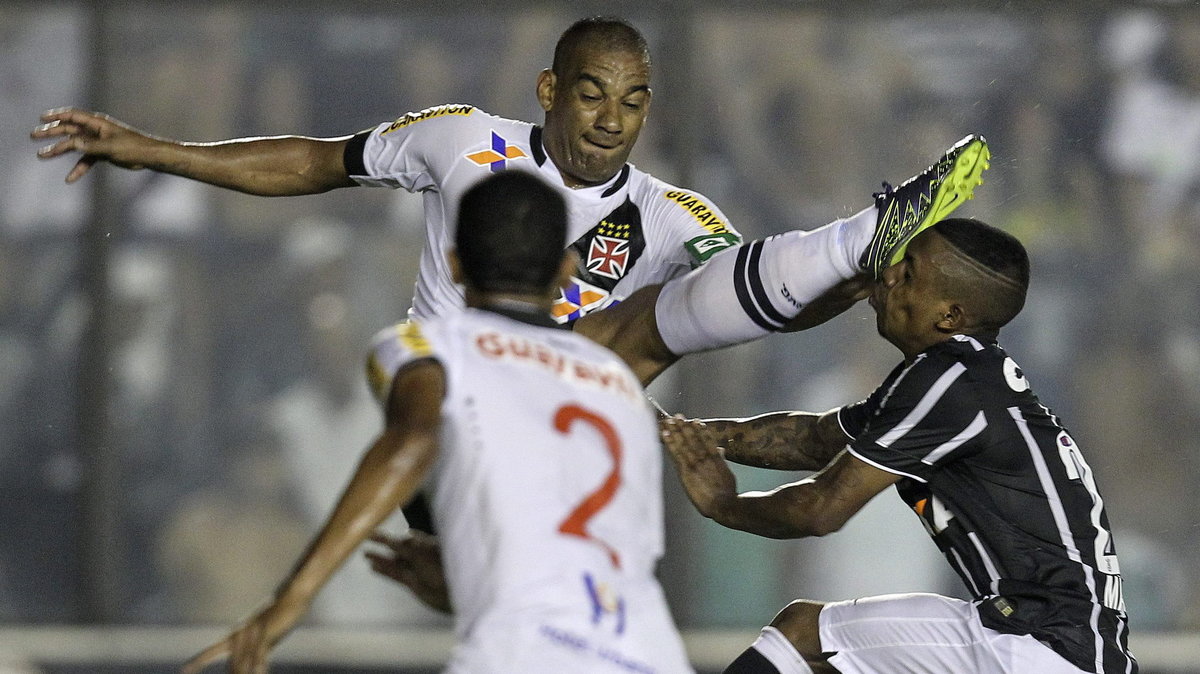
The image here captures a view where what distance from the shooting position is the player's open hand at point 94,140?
420cm

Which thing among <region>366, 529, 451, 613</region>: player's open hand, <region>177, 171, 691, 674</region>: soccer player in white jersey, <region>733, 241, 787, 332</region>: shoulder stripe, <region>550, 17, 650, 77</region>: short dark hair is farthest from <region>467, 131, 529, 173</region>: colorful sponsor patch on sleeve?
<region>366, 529, 451, 613</region>: player's open hand

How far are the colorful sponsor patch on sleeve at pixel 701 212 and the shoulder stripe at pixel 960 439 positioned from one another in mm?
981

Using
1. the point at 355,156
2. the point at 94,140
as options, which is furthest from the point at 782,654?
the point at 94,140

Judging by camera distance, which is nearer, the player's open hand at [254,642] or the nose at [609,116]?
the player's open hand at [254,642]

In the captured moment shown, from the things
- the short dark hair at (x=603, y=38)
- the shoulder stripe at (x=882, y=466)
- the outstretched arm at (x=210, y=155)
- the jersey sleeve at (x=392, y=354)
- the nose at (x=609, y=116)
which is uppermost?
the short dark hair at (x=603, y=38)

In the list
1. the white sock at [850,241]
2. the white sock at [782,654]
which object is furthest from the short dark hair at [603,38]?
the white sock at [782,654]

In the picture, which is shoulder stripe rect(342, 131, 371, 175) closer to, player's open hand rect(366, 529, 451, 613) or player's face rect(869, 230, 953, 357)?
player's face rect(869, 230, 953, 357)

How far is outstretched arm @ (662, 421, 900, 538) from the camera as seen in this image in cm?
399

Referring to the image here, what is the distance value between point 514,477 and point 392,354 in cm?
33

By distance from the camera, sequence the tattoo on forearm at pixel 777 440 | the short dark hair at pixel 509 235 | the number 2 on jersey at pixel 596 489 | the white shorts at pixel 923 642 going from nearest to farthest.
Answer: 1. the number 2 on jersey at pixel 596 489
2. the short dark hair at pixel 509 235
3. the white shorts at pixel 923 642
4. the tattoo on forearm at pixel 777 440

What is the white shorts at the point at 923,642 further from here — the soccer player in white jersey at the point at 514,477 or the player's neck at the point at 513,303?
the player's neck at the point at 513,303

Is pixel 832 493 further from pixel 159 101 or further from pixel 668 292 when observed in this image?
pixel 159 101

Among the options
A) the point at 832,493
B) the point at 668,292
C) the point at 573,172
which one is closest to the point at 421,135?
the point at 573,172

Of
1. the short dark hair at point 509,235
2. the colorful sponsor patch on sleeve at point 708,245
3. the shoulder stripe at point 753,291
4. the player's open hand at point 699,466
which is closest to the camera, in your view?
the short dark hair at point 509,235
